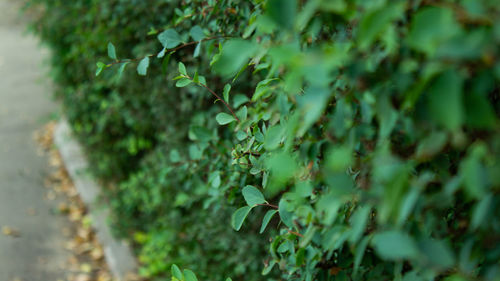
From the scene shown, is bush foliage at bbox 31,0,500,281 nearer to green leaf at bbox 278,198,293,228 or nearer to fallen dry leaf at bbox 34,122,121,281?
green leaf at bbox 278,198,293,228

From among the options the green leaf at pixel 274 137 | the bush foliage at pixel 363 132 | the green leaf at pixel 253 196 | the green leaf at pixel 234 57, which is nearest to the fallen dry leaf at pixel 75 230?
the bush foliage at pixel 363 132

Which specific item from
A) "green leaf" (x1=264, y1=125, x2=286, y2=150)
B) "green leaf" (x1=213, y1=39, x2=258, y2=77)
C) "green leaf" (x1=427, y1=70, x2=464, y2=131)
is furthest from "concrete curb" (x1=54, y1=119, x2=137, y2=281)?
"green leaf" (x1=427, y1=70, x2=464, y2=131)

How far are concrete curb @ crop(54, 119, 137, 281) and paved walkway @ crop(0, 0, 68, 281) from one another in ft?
0.95

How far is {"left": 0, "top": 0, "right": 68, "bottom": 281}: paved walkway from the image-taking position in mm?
4074

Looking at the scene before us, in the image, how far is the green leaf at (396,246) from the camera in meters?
0.65

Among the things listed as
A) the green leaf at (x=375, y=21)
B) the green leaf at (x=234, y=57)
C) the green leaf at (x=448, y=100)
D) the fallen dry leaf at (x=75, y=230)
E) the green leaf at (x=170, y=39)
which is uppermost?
the green leaf at (x=375, y=21)

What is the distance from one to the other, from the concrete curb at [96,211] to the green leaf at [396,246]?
345cm

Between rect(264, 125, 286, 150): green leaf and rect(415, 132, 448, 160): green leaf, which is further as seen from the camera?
rect(264, 125, 286, 150): green leaf

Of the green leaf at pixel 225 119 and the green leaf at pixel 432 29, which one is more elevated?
the green leaf at pixel 432 29

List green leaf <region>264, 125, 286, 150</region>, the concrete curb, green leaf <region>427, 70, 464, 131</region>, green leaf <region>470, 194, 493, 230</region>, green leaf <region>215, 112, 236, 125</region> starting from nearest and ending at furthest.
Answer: green leaf <region>427, 70, 464, 131</region> → green leaf <region>470, 194, 493, 230</region> → green leaf <region>264, 125, 286, 150</region> → green leaf <region>215, 112, 236, 125</region> → the concrete curb

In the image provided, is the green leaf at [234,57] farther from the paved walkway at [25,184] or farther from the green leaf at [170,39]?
the paved walkway at [25,184]

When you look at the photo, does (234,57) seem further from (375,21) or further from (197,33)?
(197,33)

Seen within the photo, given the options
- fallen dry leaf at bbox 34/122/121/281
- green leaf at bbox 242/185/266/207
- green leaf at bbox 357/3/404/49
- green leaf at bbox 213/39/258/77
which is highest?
green leaf at bbox 357/3/404/49

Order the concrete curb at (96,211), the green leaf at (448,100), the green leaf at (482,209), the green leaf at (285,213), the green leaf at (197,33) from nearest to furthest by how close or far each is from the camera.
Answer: the green leaf at (448,100) → the green leaf at (482,209) → the green leaf at (285,213) → the green leaf at (197,33) → the concrete curb at (96,211)
